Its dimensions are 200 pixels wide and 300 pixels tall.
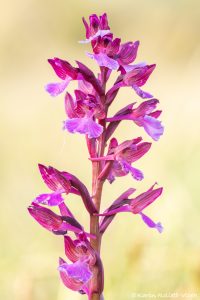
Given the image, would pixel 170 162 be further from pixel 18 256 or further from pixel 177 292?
pixel 177 292

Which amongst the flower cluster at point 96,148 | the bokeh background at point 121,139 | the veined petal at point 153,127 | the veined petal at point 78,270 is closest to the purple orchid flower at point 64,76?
the flower cluster at point 96,148

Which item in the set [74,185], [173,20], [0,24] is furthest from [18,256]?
[173,20]

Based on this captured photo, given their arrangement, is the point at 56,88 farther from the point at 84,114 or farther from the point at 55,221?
the point at 55,221

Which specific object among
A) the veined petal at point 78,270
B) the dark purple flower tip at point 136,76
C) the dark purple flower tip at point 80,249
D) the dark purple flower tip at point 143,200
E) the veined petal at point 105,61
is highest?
the veined petal at point 105,61

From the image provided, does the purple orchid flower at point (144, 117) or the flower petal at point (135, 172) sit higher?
the purple orchid flower at point (144, 117)

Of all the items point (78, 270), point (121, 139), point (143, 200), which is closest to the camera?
point (78, 270)

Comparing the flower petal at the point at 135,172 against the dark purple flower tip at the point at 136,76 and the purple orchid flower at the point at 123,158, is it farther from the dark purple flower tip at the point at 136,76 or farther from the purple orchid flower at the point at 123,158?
the dark purple flower tip at the point at 136,76

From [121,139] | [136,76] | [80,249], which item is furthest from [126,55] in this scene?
[121,139]
